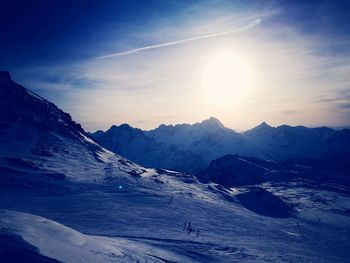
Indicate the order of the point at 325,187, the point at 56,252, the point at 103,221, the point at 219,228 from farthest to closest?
the point at 325,187
the point at 219,228
the point at 103,221
the point at 56,252

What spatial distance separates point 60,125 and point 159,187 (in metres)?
52.1

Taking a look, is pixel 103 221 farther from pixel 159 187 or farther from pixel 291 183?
pixel 291 183

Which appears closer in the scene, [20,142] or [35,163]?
[35,163]

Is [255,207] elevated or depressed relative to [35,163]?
depressed

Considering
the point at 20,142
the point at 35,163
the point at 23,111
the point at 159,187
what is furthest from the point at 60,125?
the point at 159,187

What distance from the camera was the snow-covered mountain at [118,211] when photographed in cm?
2741

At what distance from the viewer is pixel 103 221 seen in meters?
57.9

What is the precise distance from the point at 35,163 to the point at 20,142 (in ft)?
61.7

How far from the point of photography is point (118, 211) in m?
67.2

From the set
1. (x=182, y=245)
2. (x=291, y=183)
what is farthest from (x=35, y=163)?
(x=291, y=183)

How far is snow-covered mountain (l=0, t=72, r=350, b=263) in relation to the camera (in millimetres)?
27406

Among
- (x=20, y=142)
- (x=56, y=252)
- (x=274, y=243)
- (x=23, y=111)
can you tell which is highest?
(x=23, y=111)

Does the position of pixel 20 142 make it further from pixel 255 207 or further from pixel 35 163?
pixel 255 207

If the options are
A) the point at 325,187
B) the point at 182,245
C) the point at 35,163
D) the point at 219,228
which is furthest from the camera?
the point at 325,187
